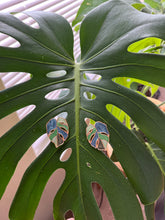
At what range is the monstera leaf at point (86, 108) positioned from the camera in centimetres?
53

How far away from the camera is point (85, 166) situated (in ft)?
1.93

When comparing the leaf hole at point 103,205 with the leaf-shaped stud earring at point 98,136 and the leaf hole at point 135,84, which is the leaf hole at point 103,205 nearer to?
the leaf hole at point 135,84

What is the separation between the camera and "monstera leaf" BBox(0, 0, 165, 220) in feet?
1.75

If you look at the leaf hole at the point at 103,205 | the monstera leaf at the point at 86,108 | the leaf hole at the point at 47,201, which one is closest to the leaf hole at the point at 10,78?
the monstera leaf at the point at 86,108

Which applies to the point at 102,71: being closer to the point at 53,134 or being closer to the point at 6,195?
the point at 53,134

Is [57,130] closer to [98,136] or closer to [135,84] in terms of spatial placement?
[98,136]

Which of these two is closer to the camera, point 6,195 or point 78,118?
point 78,118

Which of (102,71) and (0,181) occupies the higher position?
(102,71)

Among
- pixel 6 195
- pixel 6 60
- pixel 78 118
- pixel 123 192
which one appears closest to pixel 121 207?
pixel 123 192

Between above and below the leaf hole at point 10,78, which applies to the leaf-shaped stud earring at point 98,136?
below

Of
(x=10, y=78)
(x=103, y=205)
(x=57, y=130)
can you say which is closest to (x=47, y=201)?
(x=103, y=205)

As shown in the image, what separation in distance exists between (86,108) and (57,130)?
10 centimetres

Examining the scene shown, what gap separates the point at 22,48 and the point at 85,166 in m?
0.35

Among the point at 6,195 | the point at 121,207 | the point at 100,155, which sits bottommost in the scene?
the point at 6,195
